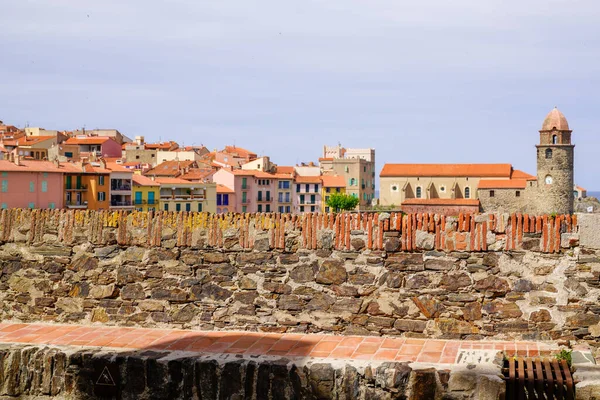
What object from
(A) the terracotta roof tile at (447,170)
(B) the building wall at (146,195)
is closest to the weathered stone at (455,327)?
(B) the building wall at (146,195)

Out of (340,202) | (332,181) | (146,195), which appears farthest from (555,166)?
(146,195)

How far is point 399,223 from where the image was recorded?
7367mm

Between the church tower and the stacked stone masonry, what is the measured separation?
10640 cm

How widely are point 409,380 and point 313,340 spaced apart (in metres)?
1.49

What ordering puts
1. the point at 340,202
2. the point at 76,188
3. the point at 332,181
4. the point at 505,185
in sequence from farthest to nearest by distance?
the point at 332,181 → the point at 340,202 → the point at 505,185 → the point at 76,188

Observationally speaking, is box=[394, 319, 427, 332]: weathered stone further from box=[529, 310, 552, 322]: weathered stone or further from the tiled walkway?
box=[529, 310, 552, 322]: weathered stone

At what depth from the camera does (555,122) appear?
112m

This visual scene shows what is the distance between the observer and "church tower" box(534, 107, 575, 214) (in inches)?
4323

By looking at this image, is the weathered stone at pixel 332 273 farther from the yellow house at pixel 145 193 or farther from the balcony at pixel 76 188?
the yellow house at pixel 145 193

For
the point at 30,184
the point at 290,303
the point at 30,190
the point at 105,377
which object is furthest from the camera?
the point at 30,184

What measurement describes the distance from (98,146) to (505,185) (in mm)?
60532

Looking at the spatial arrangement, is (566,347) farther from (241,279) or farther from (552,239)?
(241,279)

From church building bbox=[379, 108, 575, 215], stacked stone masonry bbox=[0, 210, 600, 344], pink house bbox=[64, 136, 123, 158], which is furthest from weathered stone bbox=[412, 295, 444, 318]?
pink house bbox=[64, 136, 123, 158]

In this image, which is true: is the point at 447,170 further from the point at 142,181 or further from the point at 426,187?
the point at 142,181
